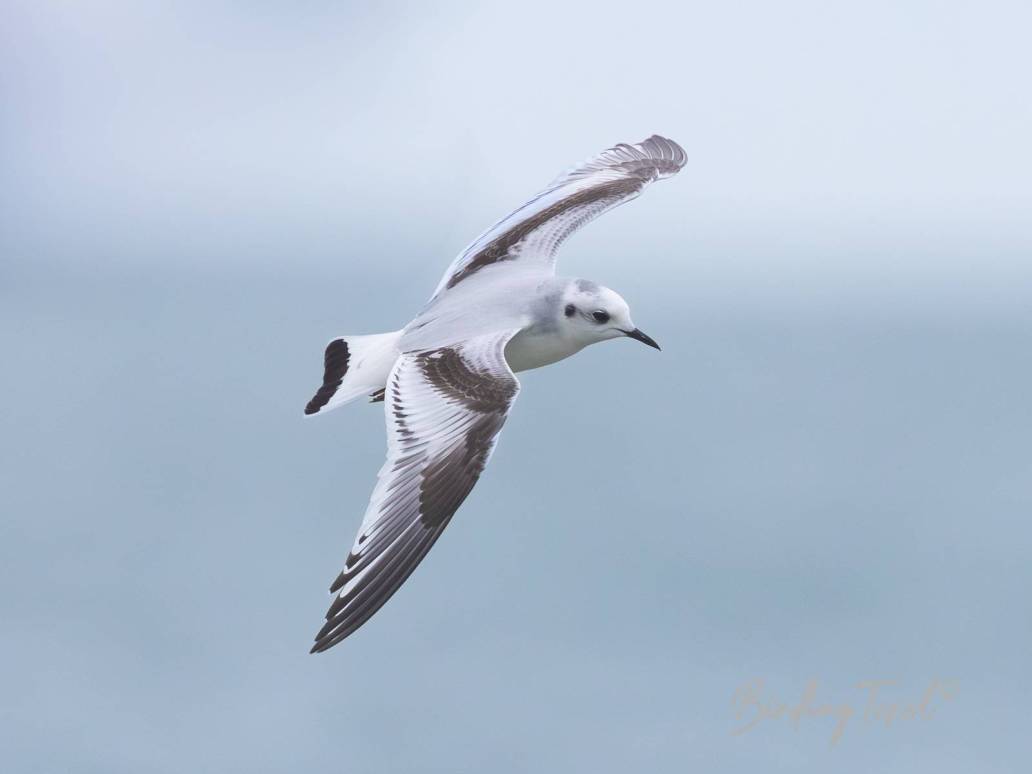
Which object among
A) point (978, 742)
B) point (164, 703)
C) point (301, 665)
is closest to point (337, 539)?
point (301, 665)

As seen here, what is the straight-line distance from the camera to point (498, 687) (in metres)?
177

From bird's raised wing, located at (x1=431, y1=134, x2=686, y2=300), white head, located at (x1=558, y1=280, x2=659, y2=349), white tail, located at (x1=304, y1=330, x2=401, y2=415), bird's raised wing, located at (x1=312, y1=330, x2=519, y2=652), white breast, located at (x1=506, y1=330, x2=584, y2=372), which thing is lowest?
bird's raised wing, located at (x1=312, y1=330, x2=519, y2=652)

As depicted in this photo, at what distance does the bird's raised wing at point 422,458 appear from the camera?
10.6 m

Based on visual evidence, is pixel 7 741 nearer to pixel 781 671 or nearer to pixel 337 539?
pixel 337 539

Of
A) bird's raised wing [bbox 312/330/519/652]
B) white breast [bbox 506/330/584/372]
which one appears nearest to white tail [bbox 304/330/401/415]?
bird's raised wing [bbox 312/330/519/652]

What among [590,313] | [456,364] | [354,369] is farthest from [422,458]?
[590,313]

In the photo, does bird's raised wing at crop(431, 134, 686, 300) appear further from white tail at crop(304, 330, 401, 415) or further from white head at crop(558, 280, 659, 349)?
white head at crop(558, 280, 659, 349)

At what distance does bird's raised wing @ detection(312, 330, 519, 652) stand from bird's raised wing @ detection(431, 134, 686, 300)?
2.01 m

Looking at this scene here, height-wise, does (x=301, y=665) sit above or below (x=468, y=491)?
above

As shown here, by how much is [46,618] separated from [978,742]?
10642 cm

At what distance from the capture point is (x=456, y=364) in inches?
470

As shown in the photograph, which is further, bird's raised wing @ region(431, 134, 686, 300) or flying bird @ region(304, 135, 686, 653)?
bird's raised wing @ region(431, 134, 686, 300)

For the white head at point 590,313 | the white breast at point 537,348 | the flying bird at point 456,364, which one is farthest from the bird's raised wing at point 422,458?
the white head at point 590,313

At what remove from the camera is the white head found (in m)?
12.9
